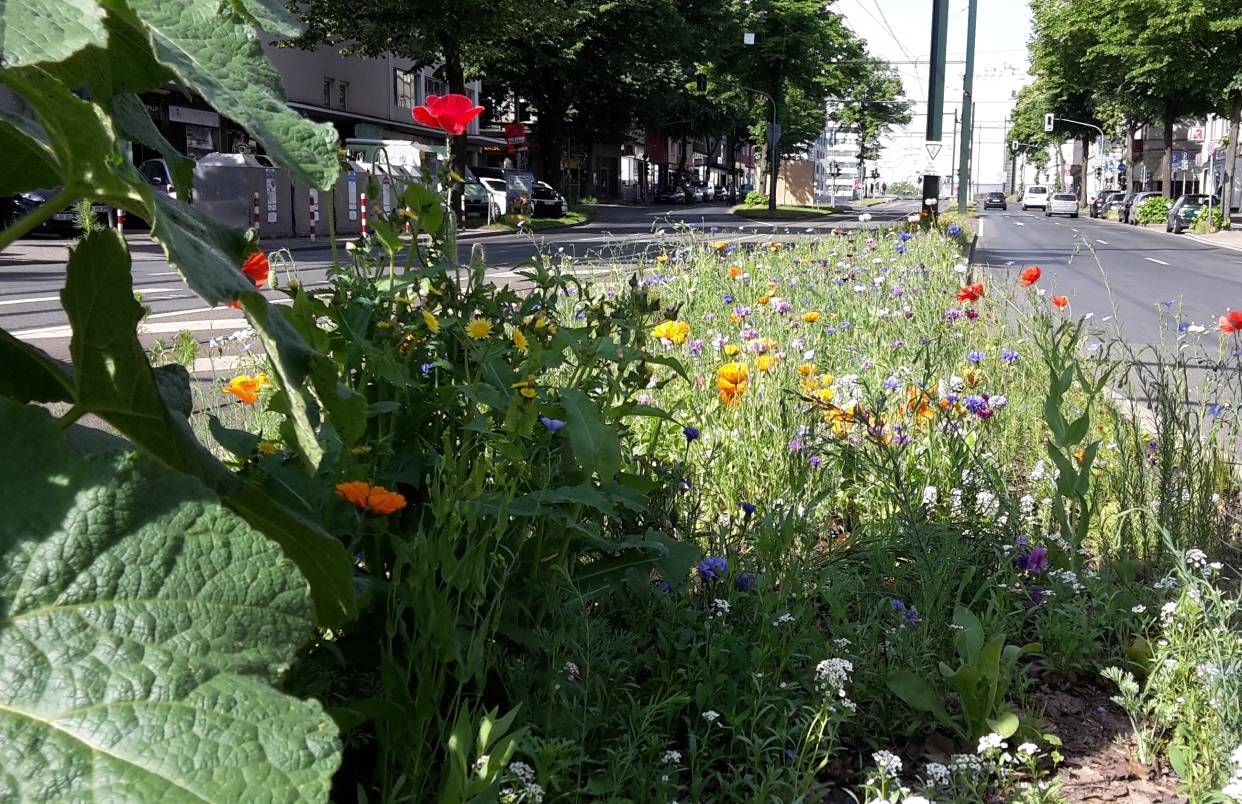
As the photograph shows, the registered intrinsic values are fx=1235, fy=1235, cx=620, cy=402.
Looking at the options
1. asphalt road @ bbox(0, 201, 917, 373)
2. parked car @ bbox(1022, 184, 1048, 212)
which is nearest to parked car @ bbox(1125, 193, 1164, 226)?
parked car @ bbox(1022, 184, 1048, 212)

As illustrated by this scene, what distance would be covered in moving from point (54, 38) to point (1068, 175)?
124081mm

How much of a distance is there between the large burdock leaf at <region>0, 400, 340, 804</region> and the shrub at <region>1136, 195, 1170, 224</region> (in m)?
53.2

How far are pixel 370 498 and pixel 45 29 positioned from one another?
1175mm

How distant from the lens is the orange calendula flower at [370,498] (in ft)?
5.44

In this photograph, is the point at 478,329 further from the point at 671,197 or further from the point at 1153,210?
the point at 671,197

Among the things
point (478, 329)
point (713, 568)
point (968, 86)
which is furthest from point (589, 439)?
point (968, 86)

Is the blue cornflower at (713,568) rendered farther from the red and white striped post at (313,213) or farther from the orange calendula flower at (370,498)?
the red and white striped post at (313,213)

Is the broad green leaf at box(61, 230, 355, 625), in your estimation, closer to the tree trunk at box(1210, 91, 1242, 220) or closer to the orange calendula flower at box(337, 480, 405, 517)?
the orange calendula flower at box(337, 480, 405, 517)

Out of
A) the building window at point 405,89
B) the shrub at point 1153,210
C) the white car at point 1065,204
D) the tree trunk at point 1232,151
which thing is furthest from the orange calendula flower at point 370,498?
the white car at point 1065,204

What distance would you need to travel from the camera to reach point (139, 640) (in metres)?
0.60

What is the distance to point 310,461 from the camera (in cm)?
73

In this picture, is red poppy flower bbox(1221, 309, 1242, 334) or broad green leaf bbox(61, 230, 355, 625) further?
red poppy flower bbox(1221, 309, 1242, 334)

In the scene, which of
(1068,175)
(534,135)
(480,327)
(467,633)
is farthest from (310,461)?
(1068,175)

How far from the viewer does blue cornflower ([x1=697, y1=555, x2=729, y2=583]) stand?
8.10 feet
